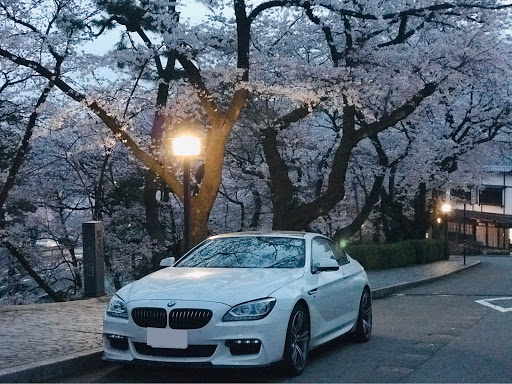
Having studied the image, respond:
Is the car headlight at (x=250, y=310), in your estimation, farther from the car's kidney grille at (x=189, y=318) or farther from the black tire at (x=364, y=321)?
the black tire at (x=364, y=321)

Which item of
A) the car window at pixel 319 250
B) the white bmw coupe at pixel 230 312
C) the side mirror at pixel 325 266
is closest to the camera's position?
the white bmw coupe at pixel 230 312

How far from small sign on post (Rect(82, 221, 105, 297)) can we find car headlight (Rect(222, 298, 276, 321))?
252 inches

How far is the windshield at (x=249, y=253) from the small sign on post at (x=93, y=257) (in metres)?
4.29

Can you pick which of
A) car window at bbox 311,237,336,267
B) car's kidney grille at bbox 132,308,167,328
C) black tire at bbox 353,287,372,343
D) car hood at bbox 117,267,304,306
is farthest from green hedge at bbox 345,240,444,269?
car's kidney grille at bbox 132,308,167,328

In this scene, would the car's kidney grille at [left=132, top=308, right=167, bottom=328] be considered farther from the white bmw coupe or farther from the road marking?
the road marking

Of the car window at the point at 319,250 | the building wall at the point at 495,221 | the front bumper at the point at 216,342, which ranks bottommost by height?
the building wall at the point at 495,221

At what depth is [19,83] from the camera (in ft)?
70.1

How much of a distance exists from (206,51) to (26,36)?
4.50m

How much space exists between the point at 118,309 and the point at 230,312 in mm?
1220

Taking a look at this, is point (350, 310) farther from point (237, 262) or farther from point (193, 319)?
point (193, 319)

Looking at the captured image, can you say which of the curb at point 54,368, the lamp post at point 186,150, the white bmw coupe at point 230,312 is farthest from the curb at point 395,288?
the curb at point 54,368

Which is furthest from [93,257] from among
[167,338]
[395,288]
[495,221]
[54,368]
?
[495,221]

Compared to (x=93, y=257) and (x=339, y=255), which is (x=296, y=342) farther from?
(x=93, y=257)

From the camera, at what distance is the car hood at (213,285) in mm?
7125
